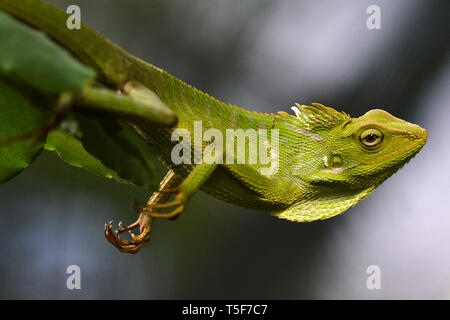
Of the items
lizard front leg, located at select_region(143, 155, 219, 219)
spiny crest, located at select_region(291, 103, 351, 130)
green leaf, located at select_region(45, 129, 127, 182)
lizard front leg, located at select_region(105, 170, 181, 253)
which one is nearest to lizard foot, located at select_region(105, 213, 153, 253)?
lizard front leg, located at select_region(105, 170, 181, 253)

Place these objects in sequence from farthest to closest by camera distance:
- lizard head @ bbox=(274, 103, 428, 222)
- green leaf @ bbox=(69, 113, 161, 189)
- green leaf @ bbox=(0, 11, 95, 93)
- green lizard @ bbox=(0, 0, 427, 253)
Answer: lizard head @ bbox=(274, 103, 428, 222) → green lizard @ bbox=(0, 0, 427, 253) → green leaf @ bbox=(69, 113, 161, 189) → green leaf @ bbox=(0, 11, 95, 93)

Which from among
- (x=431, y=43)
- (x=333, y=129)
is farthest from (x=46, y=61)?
(x=431, y=43)

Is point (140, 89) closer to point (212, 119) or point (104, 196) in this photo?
point (212, 119)

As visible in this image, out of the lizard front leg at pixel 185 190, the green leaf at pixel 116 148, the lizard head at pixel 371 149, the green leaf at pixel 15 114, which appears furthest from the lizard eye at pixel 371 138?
the green leaf at pixel 15 114

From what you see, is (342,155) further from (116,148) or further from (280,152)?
(116,148)

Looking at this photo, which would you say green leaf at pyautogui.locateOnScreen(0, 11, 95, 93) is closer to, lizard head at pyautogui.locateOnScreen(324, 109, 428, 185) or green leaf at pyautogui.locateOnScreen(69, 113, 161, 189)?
green leaf at pyautogui.locateOnScreen(69, 113, 161, 189)

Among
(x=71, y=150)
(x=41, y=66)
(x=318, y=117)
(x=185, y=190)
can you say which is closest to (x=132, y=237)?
(x=71, y=150)

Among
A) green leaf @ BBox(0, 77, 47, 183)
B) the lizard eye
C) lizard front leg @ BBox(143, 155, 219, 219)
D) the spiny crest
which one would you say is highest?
the spiny crest
